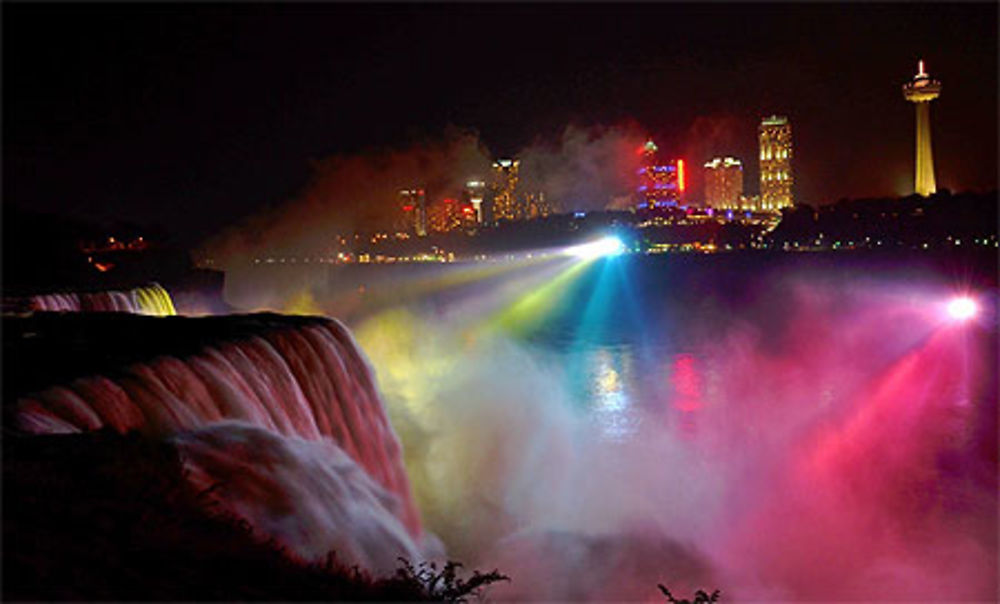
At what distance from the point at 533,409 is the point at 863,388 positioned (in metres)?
13.4

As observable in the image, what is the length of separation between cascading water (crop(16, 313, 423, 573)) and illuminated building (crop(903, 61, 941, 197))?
120m

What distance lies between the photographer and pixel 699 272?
298 feet

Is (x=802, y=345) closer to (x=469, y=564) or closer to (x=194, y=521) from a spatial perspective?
(x=469, y=564)

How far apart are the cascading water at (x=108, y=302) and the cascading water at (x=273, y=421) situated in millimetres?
4065

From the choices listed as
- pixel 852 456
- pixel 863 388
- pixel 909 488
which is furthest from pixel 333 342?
pixel 863 388

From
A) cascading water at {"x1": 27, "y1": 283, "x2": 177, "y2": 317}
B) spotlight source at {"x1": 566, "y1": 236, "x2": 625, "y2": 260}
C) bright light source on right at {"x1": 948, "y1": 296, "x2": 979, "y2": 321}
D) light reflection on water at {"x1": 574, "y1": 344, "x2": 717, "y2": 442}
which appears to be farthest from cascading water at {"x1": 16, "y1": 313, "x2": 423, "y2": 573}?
spotlight source at {"x1": 566, "y1": 236, "x2": 625, "y2": 260}

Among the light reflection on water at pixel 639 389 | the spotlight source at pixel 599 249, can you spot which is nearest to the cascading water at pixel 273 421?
the light reflection on water at pixel 639 389

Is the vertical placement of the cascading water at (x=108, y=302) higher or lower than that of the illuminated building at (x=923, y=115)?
lower

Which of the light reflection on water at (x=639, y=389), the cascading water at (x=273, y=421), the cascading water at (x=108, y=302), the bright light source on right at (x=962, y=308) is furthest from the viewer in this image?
the bright light source on right at (x=962, y=308)

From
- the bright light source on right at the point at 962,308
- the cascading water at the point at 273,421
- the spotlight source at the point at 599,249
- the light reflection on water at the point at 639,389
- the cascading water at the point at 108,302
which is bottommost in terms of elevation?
the light reflection on water at the point at 639,389

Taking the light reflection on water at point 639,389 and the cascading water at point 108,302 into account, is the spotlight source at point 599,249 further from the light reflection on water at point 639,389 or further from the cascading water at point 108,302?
the cascading water at point 108,302

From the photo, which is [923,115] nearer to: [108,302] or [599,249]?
[599,249]

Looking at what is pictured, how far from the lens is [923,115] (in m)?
121

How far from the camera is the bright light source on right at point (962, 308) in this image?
4897 cm
